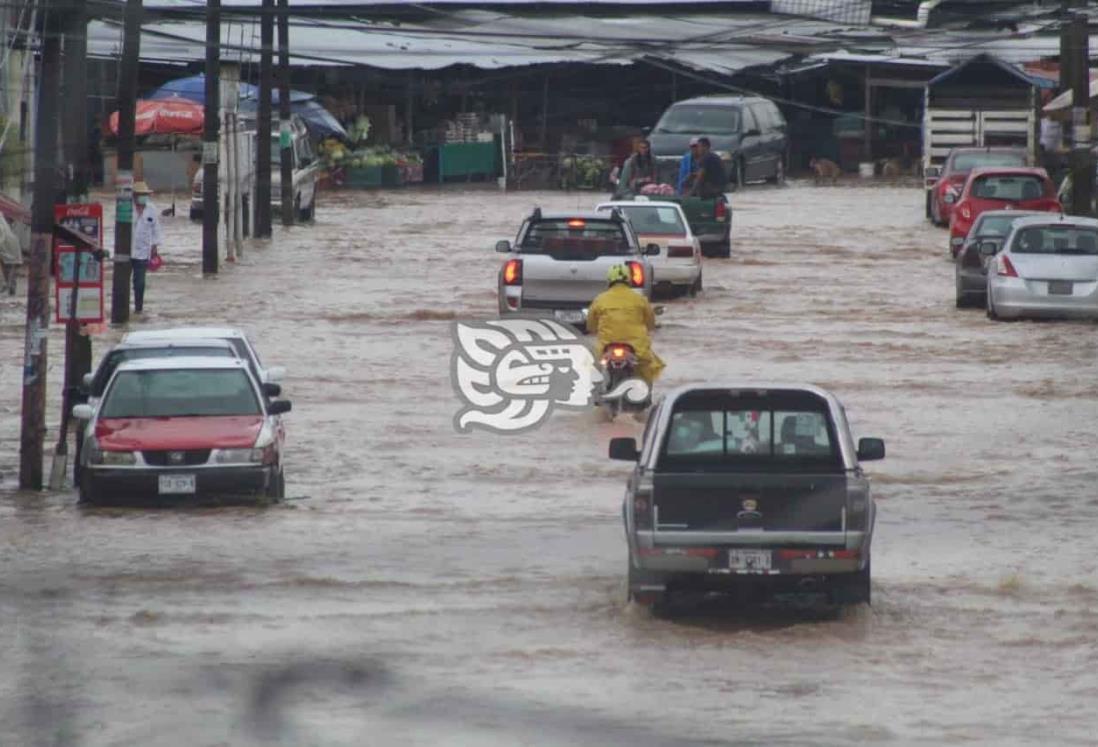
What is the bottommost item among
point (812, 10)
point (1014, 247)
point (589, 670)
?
point (589, 670)

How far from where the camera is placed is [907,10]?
41594mm

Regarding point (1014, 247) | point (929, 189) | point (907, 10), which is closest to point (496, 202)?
point (929, 189)

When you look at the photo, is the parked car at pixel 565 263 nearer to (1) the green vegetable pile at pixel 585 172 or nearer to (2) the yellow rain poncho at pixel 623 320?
(2) the yellow rain poncho at pixel 623 320

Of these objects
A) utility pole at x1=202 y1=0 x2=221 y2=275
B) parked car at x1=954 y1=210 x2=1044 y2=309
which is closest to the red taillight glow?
parked car at x1=954 y1=210 x2=1044 y2=309

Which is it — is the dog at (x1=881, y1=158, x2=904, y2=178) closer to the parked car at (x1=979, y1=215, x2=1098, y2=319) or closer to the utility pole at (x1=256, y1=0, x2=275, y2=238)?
the utility pole at (x1=256, y1=0, x2=275, y2=238)

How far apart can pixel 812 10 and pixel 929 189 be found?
13.3 metres

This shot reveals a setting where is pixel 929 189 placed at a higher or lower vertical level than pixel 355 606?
higher

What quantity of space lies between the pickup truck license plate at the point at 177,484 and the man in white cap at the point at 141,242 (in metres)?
13.4

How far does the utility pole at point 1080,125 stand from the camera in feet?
128

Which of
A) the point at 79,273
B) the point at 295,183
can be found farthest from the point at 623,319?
the point at 295,183

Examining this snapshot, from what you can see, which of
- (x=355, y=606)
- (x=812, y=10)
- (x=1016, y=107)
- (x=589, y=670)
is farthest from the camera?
(x=1016, y=107)

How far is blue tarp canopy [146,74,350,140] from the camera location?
56.8m

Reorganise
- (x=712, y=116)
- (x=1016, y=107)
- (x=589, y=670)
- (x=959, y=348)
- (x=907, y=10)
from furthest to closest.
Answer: (x=1016, y=107) < (x=712, y=116) < (x=907, y=10) < (x=959, y=348) < (x=589, y=670)

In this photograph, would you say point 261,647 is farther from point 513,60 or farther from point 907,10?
point 513,60
